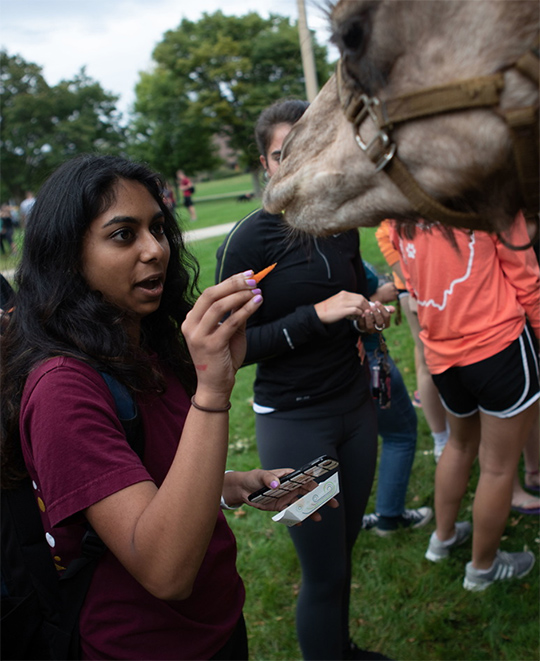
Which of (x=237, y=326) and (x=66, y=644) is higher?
(x=237, y=326)

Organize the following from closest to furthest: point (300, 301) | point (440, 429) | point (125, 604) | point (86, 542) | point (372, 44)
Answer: point (372, 44)
point (86, 542)
point (125, 604)
point (300, 301)
point (440, 429)

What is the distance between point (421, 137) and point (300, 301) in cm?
130

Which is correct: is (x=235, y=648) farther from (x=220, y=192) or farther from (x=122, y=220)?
(x=220, y=192)

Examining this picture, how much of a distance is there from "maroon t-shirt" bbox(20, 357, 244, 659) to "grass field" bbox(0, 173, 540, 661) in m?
1.43

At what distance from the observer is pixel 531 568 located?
A: 3209mm

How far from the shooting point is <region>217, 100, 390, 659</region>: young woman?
2.46 m

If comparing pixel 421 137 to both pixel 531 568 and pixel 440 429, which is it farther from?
pixel 440 429

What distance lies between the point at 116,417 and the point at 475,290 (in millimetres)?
1817

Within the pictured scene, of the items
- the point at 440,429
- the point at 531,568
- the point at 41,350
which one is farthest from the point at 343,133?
the point at 440,429

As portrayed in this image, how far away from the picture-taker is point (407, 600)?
316 cm

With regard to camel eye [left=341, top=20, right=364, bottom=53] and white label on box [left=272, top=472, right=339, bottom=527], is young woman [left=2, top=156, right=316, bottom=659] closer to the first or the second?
white label on box [left=272, top=472, right=339, bottom=527]

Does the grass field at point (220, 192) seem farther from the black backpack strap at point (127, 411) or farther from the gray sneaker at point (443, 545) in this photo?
the black backpack strap at point (127, 411)

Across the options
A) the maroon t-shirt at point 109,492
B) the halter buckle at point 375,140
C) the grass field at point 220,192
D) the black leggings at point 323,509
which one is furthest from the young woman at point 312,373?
the grass field at point 220,192

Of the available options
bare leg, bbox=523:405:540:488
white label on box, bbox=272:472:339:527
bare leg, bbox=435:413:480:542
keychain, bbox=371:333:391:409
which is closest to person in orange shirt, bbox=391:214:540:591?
bare leg, bbox=435:413:480:542
